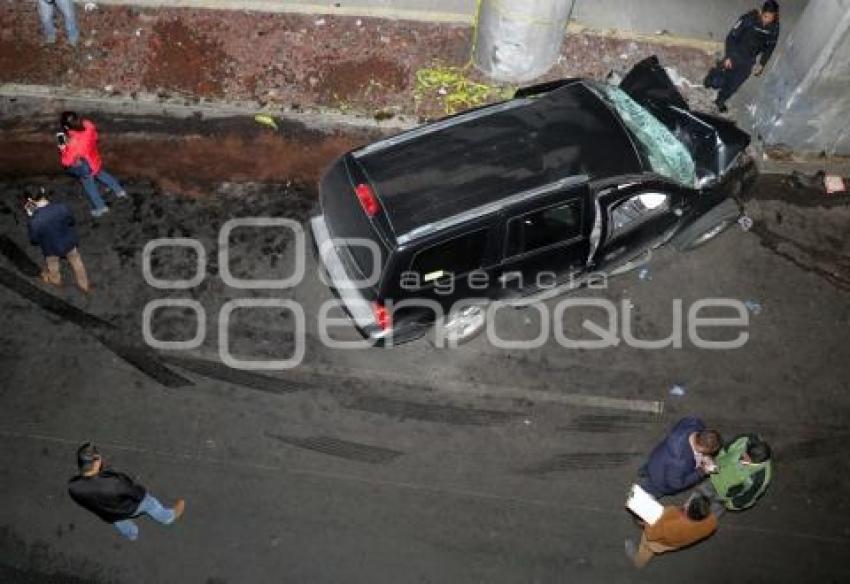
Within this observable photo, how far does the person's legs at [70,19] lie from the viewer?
9898 mm

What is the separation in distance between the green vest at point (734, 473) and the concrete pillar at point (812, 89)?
4583 millimetres

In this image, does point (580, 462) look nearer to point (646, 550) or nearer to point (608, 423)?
point (608, 423)

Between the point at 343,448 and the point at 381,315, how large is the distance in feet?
5.07

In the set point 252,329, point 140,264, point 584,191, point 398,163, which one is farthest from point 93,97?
point 584,191

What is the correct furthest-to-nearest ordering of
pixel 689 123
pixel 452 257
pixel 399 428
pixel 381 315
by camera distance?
pixel 689 123 < pixel 399 428 < pixel 381 315 < pixel 452 257

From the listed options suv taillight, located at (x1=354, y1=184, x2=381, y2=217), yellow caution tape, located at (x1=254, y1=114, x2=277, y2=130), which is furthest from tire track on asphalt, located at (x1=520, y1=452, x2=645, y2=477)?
yellow caution tape, located at (x1=254, y1=114, x2=277, y2=130)

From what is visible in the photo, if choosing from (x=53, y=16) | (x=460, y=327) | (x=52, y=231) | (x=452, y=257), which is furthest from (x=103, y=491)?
(x=53, y=16)

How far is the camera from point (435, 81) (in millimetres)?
10172

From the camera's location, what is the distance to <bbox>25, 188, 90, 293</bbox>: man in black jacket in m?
7.77

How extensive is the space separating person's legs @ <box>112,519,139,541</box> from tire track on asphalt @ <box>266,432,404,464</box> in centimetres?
151

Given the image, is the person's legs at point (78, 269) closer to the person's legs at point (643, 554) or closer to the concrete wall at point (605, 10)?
the concrete wall at point (605, 10)

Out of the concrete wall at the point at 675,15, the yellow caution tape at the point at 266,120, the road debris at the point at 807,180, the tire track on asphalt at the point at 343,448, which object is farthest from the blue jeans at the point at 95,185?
the road debris at the point at 807,180

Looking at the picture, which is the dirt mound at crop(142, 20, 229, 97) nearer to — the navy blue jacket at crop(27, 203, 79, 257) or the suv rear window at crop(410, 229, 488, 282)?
the navy blue jacket at crop(27, 203, 79, 257)

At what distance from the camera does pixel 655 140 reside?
8.04m
